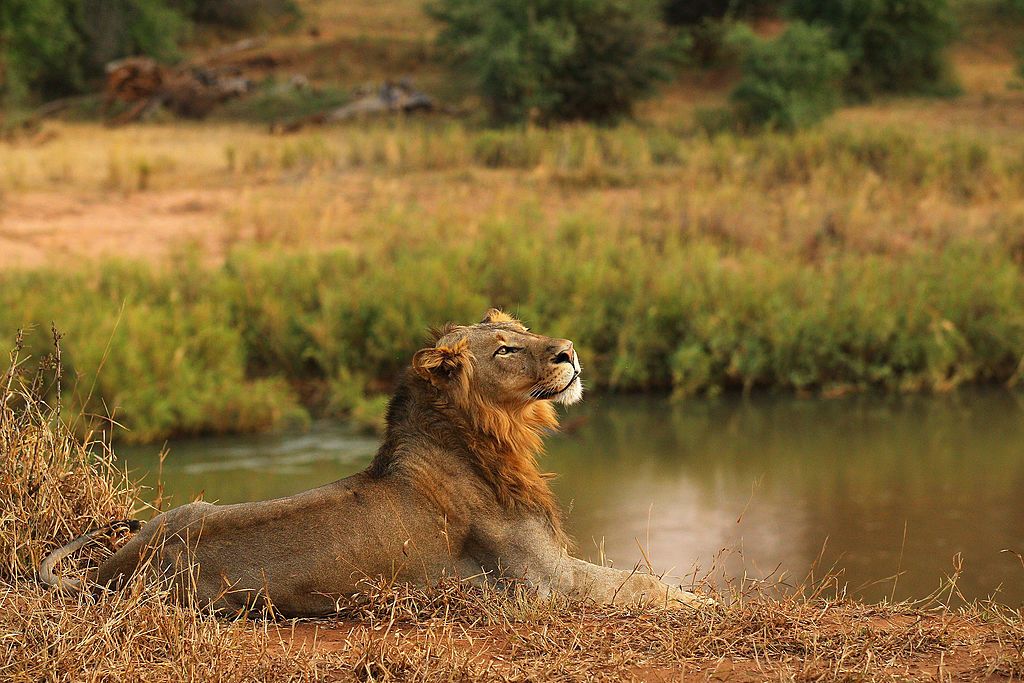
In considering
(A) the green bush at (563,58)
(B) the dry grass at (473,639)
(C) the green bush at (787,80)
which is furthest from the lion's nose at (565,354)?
(A) the green bush at (563,58)

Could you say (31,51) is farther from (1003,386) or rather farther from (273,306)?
(1003,386)

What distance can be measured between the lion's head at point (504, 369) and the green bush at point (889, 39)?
22701mm

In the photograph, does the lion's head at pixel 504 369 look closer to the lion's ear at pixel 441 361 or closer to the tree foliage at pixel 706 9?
the lion's ear at pixel 441 361

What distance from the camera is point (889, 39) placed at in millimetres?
27438

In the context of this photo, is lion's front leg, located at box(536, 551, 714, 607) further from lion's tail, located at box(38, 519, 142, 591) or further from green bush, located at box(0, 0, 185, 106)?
green bush, located at box(0, 0, 185, 106)

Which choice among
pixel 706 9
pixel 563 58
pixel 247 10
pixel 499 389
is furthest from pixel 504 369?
pixel 247 10

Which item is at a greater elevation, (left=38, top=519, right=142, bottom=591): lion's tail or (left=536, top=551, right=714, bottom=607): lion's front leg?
(left=38, top=519, right=142, bottom=591): lion's tail

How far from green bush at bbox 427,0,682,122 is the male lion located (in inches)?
721

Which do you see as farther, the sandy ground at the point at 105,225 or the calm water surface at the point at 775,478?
the sandy ground at the point at 105,225

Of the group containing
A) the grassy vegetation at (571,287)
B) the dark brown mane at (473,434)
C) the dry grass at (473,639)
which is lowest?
the grassy vegetation at (571,287)

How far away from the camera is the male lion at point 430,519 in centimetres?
483

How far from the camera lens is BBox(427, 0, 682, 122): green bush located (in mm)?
24062

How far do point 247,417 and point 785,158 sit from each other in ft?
34.9

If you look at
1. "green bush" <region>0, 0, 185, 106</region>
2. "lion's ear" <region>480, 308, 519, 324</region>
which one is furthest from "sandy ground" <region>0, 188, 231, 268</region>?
"green bush" <region>0, 0, 185, 106</region>
